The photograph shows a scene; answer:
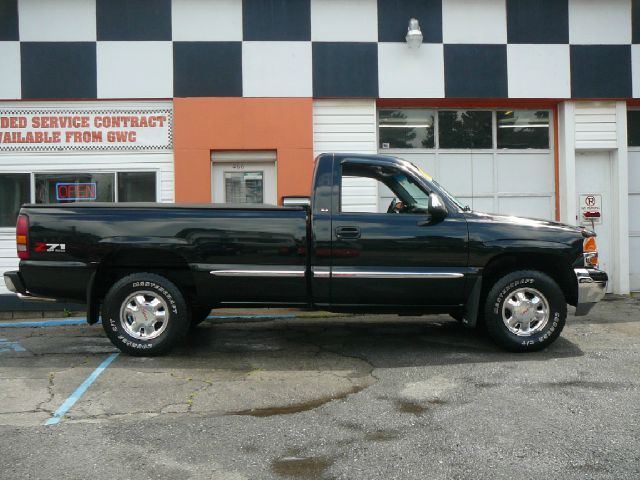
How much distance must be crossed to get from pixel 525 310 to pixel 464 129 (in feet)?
15.4

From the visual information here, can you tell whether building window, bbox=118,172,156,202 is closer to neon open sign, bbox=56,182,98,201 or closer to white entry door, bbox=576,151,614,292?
neon open sign, bbox=56,182,98,201

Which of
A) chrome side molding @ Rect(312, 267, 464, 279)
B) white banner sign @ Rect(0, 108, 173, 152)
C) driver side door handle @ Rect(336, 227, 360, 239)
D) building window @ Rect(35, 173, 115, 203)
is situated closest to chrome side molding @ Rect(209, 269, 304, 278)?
chrome side molding @ Rect(312, 267, 464, 279)

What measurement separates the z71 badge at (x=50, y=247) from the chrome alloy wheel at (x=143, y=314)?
735mm

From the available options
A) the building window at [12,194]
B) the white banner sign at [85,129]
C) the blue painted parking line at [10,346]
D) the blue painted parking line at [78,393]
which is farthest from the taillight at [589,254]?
the building window at [12,194]

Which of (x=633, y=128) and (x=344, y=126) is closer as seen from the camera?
(x=344, y=126)

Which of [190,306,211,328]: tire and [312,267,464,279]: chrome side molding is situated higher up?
[312,267,464,279]: chrome side molding

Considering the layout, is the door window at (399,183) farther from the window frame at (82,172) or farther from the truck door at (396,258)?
the window frame at (82,172)

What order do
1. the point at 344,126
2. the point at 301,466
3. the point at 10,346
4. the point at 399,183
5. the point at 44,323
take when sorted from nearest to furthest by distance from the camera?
the point at 301,466
the point at 399,183
the point at 10,346
the point at 44,323
the point at 344,126

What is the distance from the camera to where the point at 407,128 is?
31.4 feet

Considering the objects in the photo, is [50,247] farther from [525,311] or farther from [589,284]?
[589,284]

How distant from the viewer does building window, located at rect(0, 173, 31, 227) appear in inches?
349

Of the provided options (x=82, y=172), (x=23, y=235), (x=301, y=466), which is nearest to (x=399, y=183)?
(x=301, y=466)

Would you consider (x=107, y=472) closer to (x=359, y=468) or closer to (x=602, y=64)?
(x=359, y=468)

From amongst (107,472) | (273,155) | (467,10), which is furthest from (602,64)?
(107,472)
